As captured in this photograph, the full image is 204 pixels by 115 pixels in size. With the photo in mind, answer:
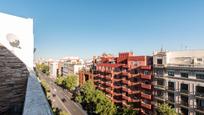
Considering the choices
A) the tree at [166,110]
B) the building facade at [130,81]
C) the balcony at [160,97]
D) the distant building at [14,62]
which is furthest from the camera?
the building facade at [130,81]

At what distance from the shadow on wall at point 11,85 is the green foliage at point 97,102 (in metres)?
Answer: 26.2

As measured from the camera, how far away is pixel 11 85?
593 centimetres

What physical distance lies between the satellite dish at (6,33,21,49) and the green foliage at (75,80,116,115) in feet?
79.6

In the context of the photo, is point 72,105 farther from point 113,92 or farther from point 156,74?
point 156,74

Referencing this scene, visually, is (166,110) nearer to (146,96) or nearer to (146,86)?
(146,96)

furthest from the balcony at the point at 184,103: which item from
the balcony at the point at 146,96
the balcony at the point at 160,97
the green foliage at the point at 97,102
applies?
the green foliage at the point at 97,102

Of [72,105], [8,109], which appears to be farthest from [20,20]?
[72,105]

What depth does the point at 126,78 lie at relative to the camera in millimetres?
35281

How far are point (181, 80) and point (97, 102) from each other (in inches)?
Answer: 634

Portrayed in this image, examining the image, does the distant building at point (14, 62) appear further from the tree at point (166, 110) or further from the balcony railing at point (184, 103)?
the balcony railing at point (184, 103)

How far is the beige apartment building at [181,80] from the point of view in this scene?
2262cm

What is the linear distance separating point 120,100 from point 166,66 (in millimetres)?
13642

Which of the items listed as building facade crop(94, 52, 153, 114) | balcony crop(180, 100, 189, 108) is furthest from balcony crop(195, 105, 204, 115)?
building facade crop(94, 52, 153, 114)

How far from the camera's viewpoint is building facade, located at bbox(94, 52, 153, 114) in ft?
98.7
